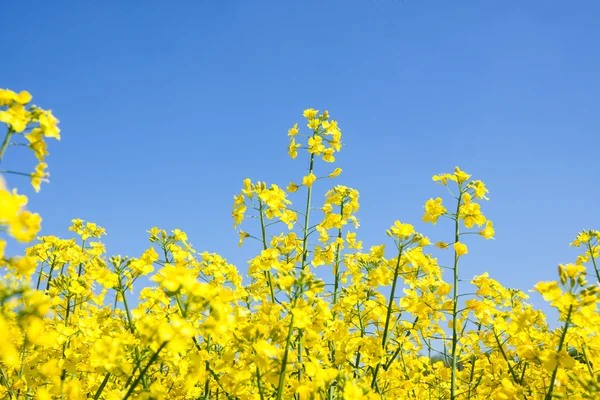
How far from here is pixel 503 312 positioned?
172 inches

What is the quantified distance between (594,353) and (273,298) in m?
2.44

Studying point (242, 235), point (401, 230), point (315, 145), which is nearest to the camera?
point (401, 230)

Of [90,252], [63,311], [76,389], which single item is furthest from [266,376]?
[90,252]

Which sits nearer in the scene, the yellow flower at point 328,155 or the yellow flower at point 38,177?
the yellow flower at point 38,177

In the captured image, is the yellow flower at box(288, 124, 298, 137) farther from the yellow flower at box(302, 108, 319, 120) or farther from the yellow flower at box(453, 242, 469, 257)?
the yellow flower at box(453, 242, 469, 257)

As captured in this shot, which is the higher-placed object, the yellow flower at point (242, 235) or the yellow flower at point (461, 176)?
the yellow flower at point (461, 176)

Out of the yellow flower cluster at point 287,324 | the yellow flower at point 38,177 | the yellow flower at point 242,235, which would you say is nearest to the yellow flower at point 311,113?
the yellow flower cluster at point 287,324

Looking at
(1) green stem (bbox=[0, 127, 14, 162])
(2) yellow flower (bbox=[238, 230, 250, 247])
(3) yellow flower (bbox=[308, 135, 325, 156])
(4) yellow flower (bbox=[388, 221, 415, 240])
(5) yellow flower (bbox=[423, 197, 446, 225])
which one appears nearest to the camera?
(1) green stem (bbox=[0, 127, 14, 162])

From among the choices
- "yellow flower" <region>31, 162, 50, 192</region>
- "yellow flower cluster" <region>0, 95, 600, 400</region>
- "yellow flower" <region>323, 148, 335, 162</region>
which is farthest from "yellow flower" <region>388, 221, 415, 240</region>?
"yellow flower" <region>31, 162, 50, 192</region>

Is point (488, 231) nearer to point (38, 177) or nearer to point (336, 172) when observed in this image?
point (336, 172)

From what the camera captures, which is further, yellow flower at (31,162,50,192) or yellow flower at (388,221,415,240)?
yellow flower at (388,221,415,240)

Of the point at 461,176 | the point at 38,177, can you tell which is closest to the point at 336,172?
the point at 461,176

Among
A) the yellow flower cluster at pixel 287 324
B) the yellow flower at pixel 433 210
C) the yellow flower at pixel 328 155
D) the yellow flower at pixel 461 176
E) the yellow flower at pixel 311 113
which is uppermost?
the yellow flower at pixel 311 113

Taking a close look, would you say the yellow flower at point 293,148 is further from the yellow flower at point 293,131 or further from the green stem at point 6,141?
the green stem at point 6,141
